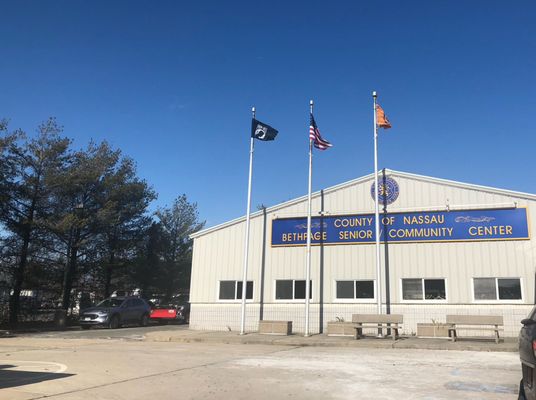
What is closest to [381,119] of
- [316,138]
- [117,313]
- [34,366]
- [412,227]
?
[316,138]

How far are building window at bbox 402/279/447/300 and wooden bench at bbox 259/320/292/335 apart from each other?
189 inches

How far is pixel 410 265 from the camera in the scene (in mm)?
20172

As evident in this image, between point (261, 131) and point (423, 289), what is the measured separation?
936 cm

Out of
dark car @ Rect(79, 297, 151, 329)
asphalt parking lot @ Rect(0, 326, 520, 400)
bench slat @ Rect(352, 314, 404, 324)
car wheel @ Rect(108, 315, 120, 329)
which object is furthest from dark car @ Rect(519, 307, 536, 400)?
car wheel @ Rect(108, 315, 120, 329)

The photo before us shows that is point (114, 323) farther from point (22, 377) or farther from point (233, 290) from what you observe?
point (22, 377)

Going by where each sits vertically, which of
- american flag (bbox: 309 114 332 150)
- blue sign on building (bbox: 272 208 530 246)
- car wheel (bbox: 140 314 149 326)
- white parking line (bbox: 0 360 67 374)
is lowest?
white parking line (bbox: 0 360 67 374)

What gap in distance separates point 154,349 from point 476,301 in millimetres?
12026

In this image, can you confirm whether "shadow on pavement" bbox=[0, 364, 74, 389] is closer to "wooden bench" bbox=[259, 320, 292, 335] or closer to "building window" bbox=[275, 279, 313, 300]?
"wooden bench" bbox=[259, 320, 292, 335]

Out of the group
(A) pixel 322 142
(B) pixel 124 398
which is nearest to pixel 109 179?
(A) pixel 322 142

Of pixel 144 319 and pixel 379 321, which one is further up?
pixel 379 321

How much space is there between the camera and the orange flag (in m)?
20.4


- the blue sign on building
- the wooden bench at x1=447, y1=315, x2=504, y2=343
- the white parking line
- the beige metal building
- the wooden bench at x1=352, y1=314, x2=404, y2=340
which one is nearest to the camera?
the white parking line

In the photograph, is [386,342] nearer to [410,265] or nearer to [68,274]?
[410,265]

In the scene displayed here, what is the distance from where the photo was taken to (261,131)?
21.6m
